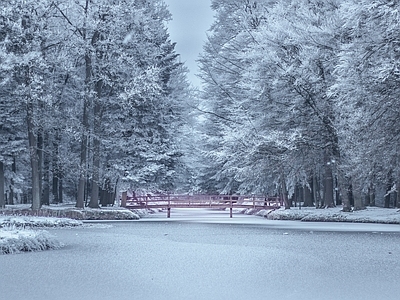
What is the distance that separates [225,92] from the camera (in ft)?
121

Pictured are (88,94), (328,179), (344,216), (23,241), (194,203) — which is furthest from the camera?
(194,203)

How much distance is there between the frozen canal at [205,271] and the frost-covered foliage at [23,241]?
1.27 feet

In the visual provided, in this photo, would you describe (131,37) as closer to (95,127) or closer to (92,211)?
(95,127)

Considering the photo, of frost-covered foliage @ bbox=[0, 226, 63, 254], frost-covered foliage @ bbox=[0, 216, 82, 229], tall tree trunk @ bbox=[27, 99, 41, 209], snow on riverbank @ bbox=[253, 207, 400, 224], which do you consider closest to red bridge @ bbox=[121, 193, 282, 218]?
snow on riverbank @ bbox=[253, 207, 400, 224]

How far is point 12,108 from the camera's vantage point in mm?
28094

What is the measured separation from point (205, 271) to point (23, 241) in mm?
4460

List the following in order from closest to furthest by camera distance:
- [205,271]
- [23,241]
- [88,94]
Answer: [205,271], [23,241], [88,94]

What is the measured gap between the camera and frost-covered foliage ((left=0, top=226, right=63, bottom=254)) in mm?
11485

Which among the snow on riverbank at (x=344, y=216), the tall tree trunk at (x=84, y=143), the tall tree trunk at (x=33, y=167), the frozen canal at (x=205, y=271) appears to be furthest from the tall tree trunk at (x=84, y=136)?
the frozen canal at (x=205, y=271)

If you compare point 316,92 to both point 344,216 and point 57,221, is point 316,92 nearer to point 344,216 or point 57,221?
point 344,216

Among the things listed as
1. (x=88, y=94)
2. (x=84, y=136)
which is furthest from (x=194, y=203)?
(x=88, y=94)

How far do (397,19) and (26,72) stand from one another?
47.9 feet

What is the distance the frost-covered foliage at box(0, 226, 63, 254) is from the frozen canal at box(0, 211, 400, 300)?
39 centimetres

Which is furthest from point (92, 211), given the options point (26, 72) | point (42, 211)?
point (26, 72)
